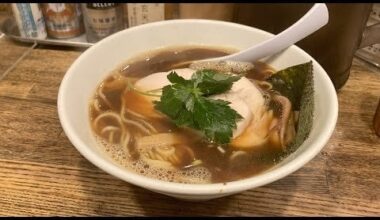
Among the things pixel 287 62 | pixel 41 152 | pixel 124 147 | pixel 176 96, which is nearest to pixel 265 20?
pixel 287 62

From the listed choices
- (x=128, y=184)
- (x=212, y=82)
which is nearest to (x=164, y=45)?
(x=212, y=82)

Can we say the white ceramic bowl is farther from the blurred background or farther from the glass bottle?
the glass bottle

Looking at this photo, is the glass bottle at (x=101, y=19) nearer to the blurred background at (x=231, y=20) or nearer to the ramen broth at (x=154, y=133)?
the blurred background at (x=231, y=20)

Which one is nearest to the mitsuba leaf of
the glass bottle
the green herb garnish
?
Answer: the green herb garnish

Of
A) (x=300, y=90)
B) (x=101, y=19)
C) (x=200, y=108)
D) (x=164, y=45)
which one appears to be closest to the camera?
(x=200, y=108)

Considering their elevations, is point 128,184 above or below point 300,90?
below

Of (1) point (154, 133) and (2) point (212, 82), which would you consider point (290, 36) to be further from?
(1) point (154, 133)

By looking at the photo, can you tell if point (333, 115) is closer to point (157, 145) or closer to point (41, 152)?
point (157, 145)

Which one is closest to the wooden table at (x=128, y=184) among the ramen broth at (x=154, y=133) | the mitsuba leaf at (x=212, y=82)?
the ramen broth at (x=154, y=133)
